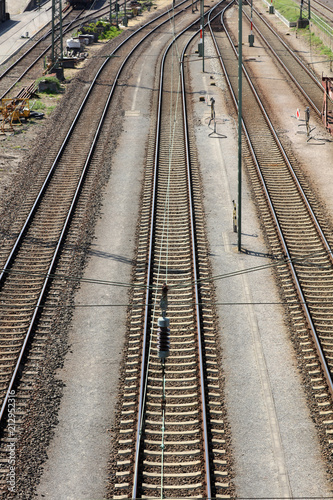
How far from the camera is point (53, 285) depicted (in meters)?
18.5

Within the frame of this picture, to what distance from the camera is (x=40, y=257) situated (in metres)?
20.0

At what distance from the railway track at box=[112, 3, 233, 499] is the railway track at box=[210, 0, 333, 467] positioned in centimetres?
216

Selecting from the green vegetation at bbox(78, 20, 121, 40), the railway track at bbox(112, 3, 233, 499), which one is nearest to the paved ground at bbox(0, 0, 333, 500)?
the railway track at bbox(112, 3, 233, 499)

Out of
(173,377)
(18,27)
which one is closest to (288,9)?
(18,27)

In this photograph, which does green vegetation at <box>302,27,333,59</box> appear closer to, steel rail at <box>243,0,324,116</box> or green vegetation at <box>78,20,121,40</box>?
steel rail at <box>243,0,324,116</box>

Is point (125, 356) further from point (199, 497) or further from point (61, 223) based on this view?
point (61, 223)

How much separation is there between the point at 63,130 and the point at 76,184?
781cm

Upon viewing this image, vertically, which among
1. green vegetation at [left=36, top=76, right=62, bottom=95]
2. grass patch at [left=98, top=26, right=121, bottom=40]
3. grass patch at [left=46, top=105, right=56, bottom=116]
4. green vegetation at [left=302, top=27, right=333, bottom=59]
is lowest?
grass patch at [left=46, top=105, right=56, bottom=116]

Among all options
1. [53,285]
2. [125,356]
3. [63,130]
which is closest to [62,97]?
[63,130]

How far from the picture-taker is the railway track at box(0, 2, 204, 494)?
14.2m

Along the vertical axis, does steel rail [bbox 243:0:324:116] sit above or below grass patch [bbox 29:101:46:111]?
above

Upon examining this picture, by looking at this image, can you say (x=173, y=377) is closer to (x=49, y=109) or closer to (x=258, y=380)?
(x=258, y=380)

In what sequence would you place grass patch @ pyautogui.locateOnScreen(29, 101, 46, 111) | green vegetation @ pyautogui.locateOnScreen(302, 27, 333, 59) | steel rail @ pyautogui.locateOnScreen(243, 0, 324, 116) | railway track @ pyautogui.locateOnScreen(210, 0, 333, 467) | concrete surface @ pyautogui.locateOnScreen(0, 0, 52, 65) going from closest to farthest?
railway track @ pyautogui.locateOnScreen(210, 0, 333, 467), grass patch @ pyautogui.locateOnScreen(29, 101, 46, 111), steel rail @ pyautogui.locateOnScreen(243, 0, 324, 116), green vegetation @ pyautogui.locateOnScreen(302, 27, 333, 59), concrete surface @ pyautogui.locateOnScreen(0, 0, 52, 65)

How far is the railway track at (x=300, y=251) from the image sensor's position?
1462 centimetres
